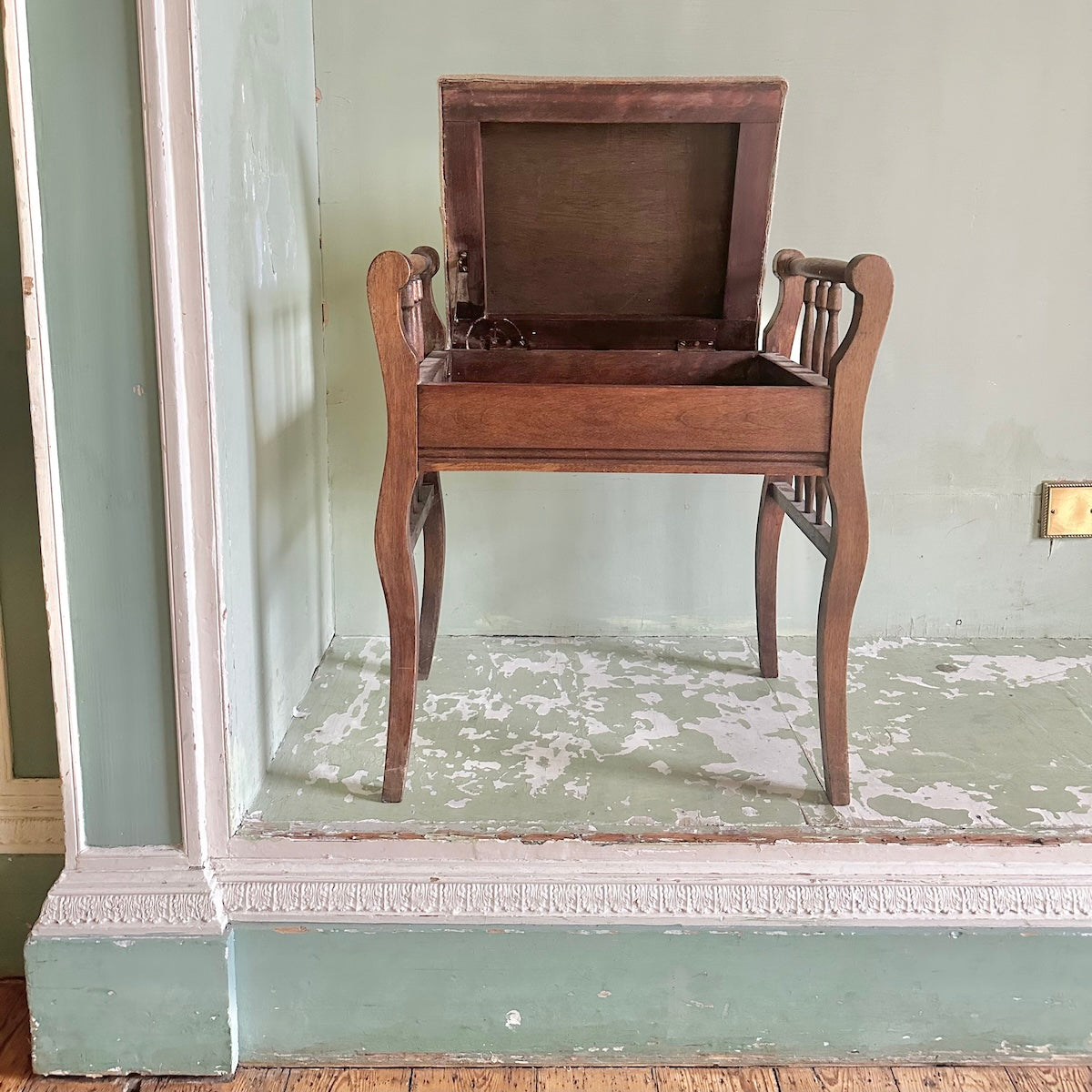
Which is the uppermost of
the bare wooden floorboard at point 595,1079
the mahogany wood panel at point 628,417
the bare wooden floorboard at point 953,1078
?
the mahogany wood panel at point 628,417

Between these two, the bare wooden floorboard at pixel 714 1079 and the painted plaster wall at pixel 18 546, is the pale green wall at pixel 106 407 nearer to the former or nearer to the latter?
the painted plaster wall at pixel 18 546

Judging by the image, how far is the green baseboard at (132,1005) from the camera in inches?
53.8

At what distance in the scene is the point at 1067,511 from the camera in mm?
2240

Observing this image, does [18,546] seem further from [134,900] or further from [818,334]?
[818,334]

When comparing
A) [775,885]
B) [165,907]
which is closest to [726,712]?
[775,885]

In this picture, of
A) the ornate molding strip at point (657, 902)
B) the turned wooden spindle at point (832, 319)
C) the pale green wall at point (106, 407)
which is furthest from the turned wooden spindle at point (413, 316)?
the ornate molding strip at point (657, 902)

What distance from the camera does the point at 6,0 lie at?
1.20 m

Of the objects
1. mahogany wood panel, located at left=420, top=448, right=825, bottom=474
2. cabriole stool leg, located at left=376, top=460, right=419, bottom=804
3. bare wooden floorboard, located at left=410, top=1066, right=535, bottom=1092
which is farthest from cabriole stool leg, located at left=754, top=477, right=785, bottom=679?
bare wooden floorboard, located at left=410, top=1066, right=535, bottom=1092

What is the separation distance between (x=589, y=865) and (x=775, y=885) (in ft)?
0.78

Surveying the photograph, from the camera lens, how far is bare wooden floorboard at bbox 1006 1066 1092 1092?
138 centimetres

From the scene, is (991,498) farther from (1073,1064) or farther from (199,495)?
(199,495)

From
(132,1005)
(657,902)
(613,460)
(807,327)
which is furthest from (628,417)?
(132,1005)

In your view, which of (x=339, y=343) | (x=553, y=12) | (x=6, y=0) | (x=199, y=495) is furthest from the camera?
(x=339, y=343)

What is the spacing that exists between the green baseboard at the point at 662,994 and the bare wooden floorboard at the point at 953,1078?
0.06 feet
